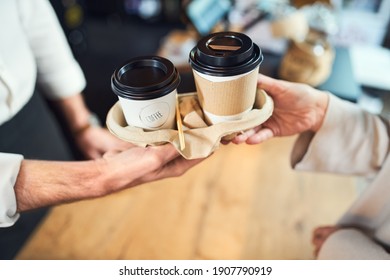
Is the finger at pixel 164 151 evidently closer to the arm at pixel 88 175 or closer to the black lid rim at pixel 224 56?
the arm at pixel 88 175

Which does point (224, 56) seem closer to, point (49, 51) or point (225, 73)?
point (225, 73)

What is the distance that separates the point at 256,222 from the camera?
1.00m

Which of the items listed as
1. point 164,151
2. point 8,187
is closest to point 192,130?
point 164,151

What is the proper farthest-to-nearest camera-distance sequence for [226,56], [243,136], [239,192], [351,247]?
[239,192] < [351,247] < [243,136] < [226,56]

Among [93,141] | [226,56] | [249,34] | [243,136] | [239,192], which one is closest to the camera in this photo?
[226,56]

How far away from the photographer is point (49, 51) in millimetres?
863

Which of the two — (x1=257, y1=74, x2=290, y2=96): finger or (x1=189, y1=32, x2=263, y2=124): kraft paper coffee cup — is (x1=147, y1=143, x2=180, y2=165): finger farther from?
(x1=257, y1=74, x2=290, y2=96): finger

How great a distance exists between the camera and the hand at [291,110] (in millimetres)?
631

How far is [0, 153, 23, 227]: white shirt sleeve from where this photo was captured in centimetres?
55

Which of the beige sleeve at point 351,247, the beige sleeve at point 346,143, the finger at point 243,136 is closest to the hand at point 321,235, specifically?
the beige sleeve at point 351,247

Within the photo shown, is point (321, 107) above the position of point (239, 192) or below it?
above

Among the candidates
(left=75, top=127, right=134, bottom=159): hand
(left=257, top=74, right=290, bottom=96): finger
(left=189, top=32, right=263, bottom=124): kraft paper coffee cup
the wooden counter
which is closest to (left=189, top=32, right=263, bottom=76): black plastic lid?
→ (left=189, top=32, right=263, bottom=124): kraft paper coffee cup

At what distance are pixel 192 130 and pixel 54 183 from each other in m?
0.27

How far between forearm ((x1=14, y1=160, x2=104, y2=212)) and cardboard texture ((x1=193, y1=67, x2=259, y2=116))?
0.24 metres
